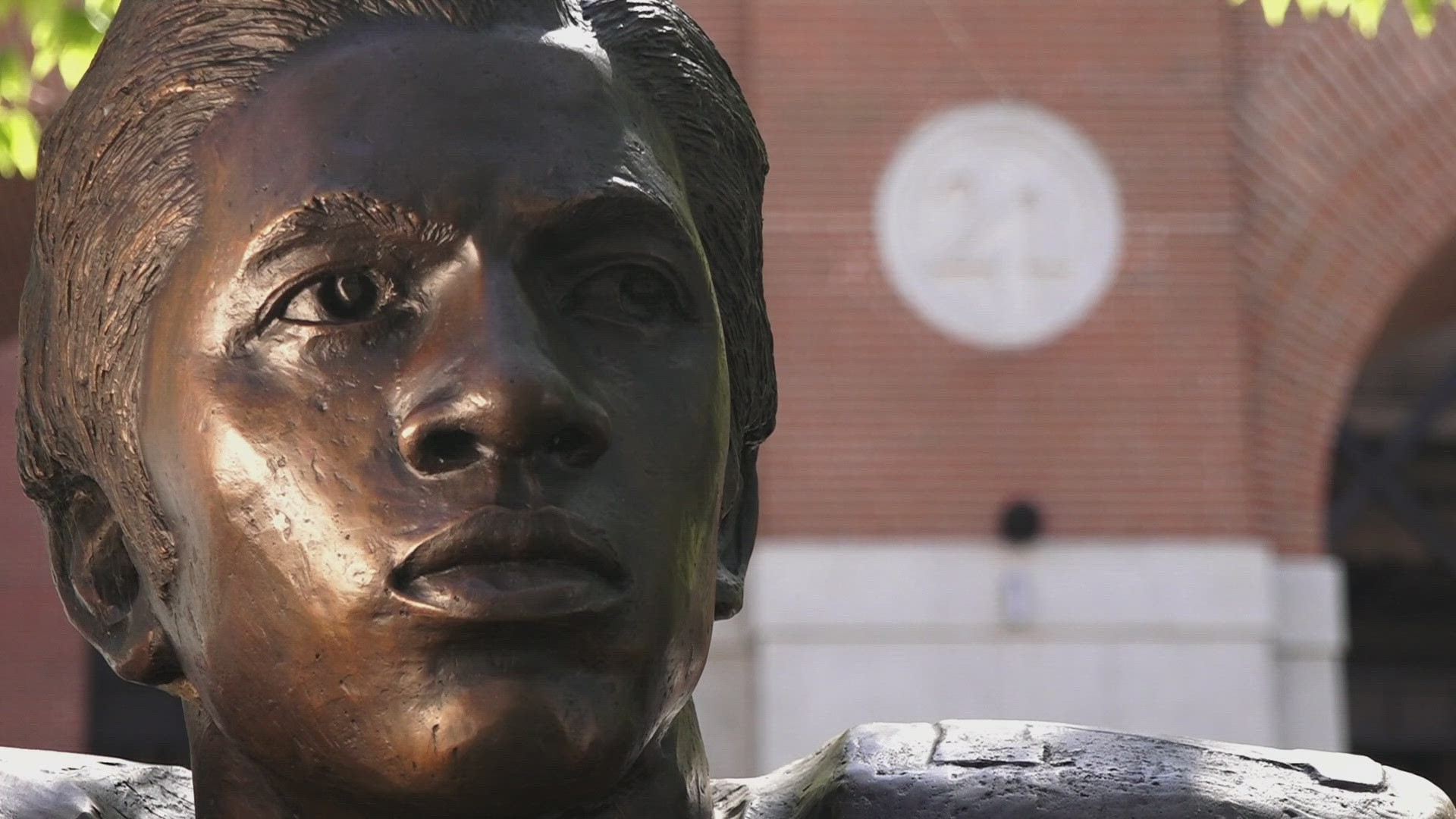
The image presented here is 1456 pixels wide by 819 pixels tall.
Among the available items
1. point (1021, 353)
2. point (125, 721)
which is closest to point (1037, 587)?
point (1021, 353)

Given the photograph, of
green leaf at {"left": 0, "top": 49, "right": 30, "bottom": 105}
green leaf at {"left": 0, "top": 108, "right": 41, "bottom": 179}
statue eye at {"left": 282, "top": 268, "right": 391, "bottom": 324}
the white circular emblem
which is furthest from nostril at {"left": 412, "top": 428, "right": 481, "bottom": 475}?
the white circular emblem

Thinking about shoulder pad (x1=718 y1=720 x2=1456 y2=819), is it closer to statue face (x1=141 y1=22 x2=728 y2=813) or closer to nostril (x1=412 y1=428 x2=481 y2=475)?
statue face (x1=141 y1=22 x2=728 y2=813)

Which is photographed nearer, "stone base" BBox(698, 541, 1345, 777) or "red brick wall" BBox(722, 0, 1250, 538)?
"stone base" BBox(698, 541, 1345, 777)

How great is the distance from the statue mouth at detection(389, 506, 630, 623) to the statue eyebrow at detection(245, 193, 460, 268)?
23 cm

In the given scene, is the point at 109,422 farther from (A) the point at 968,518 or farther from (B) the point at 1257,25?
(B) the point at 1257,25

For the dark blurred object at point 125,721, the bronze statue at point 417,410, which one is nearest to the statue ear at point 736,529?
the bronze statue at point 417,410

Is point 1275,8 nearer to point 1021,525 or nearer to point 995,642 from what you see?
point 1021,525

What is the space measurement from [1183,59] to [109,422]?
8767 millimetres

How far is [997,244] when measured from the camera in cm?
1048

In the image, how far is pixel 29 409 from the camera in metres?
2.18

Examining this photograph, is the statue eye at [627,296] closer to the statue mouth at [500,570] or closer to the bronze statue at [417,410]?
the bronze statue at [417,410]

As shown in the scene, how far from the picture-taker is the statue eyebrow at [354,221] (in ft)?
6.10

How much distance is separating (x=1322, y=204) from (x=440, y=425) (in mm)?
9237

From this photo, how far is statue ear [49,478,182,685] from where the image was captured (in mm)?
2049
